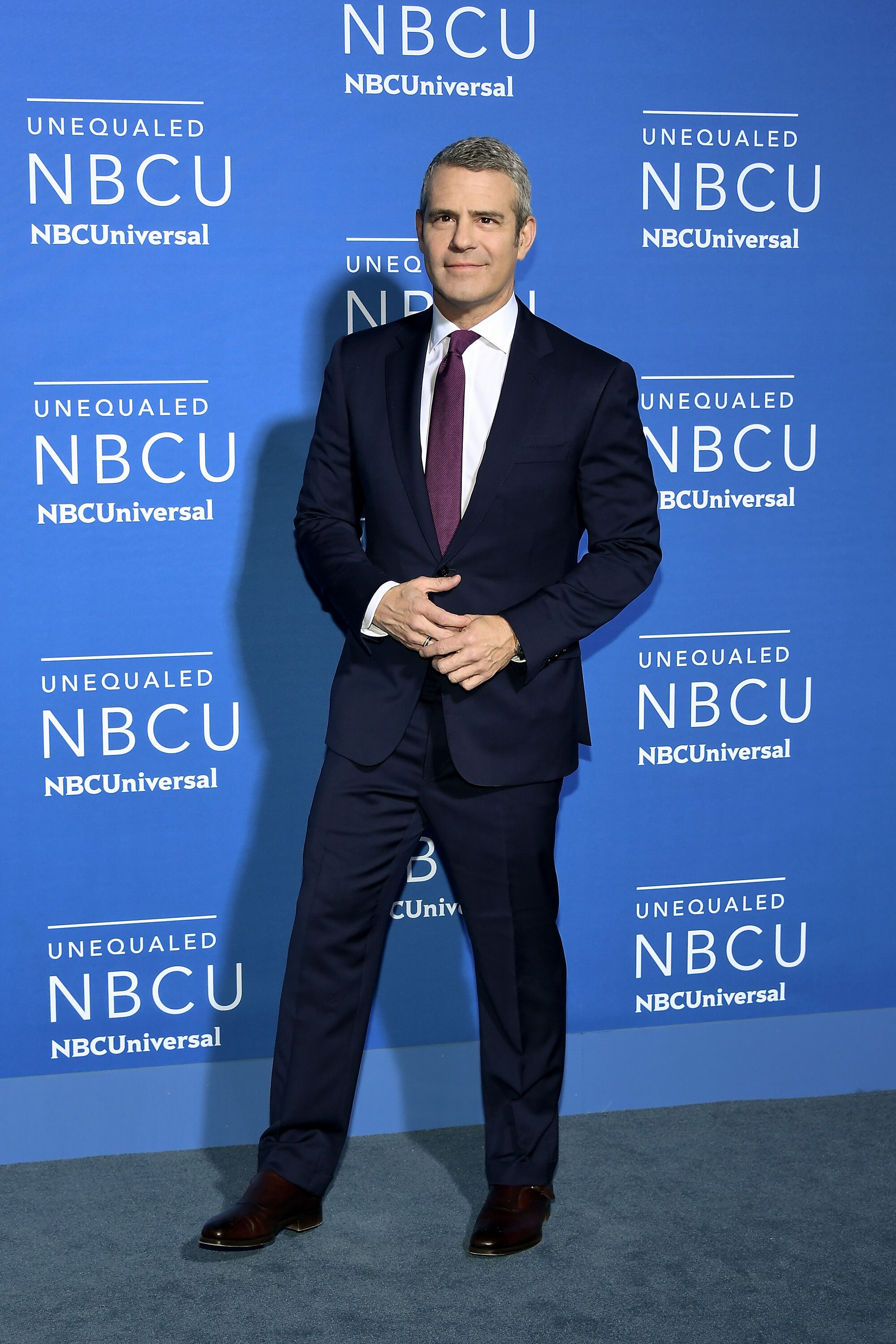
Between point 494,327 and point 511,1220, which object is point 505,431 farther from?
point 511,1220

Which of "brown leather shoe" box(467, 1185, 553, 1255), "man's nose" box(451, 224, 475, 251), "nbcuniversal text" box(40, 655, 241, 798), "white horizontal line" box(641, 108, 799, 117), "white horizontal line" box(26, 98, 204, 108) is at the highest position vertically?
"white horizontal line" box(641, 108, 799, 117)

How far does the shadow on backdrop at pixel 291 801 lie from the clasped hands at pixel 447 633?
0.59 meters

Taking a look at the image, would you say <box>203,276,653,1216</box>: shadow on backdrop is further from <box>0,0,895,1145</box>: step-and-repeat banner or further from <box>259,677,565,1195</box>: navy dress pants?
<box>259,677,565,1195</box>: navy dress pants

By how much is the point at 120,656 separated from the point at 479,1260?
1.33 m

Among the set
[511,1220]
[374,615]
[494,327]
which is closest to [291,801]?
[374,615]

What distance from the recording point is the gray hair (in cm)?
223

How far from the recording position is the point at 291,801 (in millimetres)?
2822

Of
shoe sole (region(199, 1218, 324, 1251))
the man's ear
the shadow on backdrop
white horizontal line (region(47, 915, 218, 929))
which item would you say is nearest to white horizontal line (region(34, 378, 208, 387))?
the shadow on backdrop

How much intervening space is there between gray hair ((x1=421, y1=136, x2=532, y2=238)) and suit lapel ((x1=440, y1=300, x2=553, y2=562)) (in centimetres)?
23

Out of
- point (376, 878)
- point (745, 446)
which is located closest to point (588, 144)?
point (745, 446)

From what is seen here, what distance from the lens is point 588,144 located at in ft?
9.13

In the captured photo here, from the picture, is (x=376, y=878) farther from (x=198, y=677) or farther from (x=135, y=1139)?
(x=135, y=1139)

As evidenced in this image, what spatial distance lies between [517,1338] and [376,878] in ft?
2.53

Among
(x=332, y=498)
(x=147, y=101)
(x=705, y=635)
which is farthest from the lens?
(x=705, y=635)
